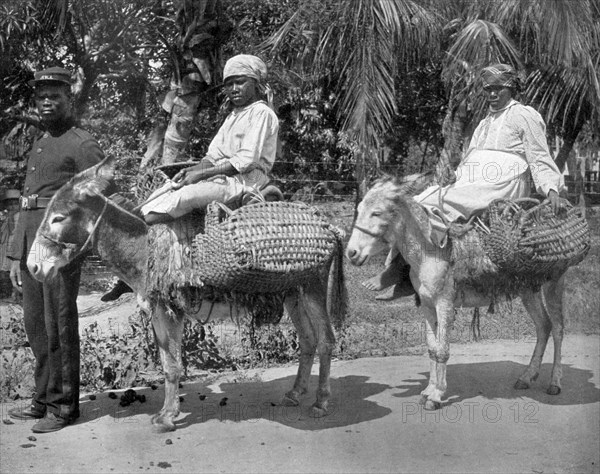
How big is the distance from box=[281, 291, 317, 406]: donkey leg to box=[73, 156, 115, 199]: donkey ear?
64.2 inches

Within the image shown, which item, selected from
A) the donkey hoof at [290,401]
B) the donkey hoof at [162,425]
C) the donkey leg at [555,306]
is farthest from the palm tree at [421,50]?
the donkey hoof at [162,425]

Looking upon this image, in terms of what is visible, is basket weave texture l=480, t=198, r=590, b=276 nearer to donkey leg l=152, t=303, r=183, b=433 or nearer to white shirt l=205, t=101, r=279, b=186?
white shirt l=205, t=101, r=279, b=186

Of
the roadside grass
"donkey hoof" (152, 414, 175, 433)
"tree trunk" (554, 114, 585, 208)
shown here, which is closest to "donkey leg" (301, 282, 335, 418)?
"donkey hoof" (152, 414, 175, 433)

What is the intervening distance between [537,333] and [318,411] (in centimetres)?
207

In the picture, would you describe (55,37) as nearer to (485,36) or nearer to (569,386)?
(485,36)

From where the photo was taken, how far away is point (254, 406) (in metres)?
5.88

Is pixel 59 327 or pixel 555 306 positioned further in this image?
pixel 555 306

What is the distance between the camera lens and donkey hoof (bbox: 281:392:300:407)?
5.89 metres

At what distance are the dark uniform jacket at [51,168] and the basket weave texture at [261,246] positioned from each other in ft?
3.24

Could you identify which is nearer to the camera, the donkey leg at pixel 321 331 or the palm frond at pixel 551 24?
the donkey leg at pixel 321 331

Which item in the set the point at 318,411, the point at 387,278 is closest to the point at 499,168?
the point at 387,278

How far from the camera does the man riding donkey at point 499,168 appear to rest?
586 centimetres

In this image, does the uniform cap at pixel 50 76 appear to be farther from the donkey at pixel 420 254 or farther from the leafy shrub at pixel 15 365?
the leafy shrub at pixel 15 365

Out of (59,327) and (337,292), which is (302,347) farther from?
(59,327)
